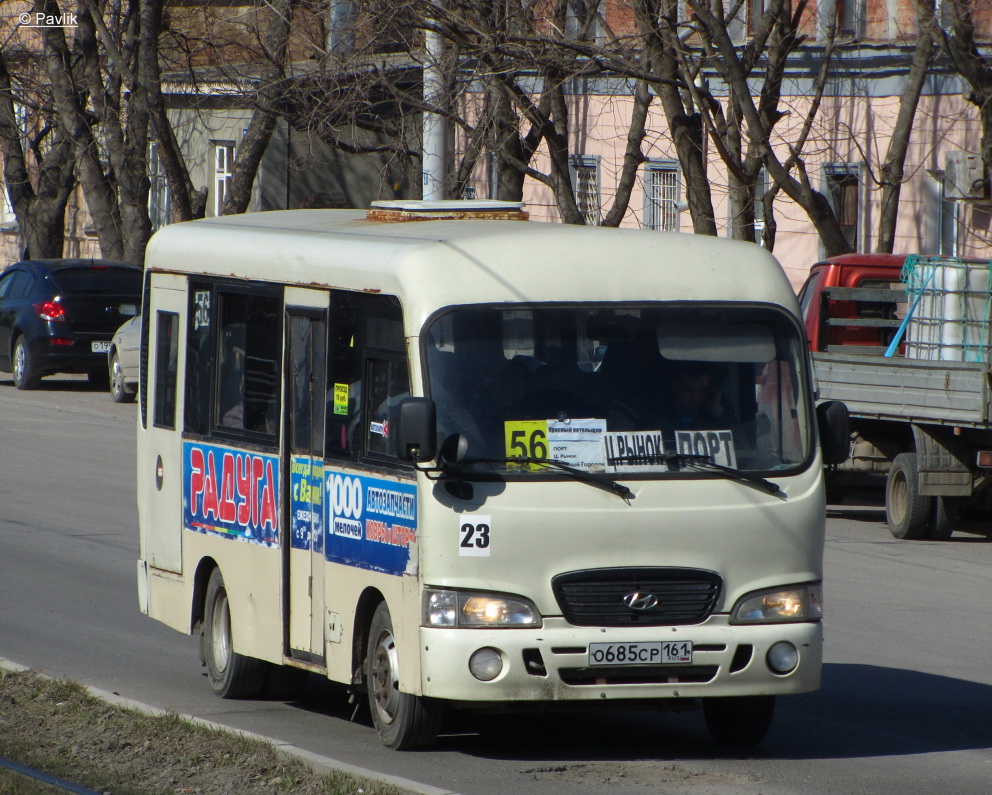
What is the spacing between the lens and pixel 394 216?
328 inches

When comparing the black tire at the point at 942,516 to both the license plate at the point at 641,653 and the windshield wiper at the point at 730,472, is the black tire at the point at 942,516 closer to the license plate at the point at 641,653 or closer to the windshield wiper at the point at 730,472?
the windshield wiper at the point at 730,472

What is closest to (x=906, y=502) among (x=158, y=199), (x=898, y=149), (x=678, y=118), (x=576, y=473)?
(x=678, y=118)

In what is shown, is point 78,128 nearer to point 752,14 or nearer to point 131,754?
point 752,14

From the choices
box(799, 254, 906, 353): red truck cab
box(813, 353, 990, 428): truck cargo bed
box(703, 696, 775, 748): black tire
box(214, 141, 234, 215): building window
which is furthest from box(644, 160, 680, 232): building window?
box(703, 696, 775, 748): black tire

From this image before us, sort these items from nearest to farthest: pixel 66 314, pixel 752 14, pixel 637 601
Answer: pixel 637 601 → pixel 66 314 → pixel 752 14

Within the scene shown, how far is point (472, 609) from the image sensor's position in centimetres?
666

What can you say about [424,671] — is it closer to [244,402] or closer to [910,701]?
[244,402]

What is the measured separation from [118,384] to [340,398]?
16.6 m

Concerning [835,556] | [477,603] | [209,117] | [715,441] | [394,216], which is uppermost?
[209,117]

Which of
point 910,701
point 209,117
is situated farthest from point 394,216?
point 209,117

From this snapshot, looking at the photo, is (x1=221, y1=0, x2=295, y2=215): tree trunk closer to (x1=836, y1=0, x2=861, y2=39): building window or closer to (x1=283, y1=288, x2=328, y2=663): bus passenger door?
(x1=836, y1=0, x2=861, y2=39): building window

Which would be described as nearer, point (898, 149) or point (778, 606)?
point (778, 606)

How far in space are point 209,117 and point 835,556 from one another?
27.2m

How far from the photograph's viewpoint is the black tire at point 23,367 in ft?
81.4
